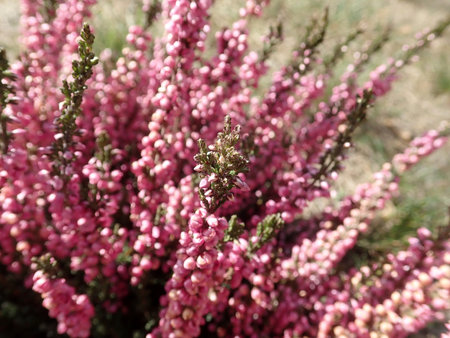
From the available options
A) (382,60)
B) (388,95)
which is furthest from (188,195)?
(382,60)

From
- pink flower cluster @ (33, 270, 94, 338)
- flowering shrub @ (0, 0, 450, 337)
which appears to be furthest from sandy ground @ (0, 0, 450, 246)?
pink flower cluster @ (33, 270, 94, 338)

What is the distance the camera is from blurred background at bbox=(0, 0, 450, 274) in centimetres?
396

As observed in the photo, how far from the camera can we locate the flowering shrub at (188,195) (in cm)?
173

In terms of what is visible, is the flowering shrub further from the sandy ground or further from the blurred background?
the sandy ground

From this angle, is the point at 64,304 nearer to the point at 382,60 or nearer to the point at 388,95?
the point at 388,95

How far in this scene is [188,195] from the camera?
2.01 metres

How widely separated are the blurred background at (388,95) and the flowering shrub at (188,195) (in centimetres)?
109

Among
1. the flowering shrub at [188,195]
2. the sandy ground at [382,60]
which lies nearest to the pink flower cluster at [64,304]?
the flowering shrub at [188,195]

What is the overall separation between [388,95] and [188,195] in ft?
16.3

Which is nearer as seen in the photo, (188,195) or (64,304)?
(64,304)

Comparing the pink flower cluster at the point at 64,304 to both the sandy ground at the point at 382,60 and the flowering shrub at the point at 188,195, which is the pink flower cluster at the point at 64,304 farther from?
the sandy ground at the point at 382,60

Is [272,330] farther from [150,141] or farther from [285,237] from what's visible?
[150,141]

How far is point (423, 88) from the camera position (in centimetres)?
635

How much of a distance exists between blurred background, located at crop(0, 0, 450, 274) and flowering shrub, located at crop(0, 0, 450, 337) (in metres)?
1.09
